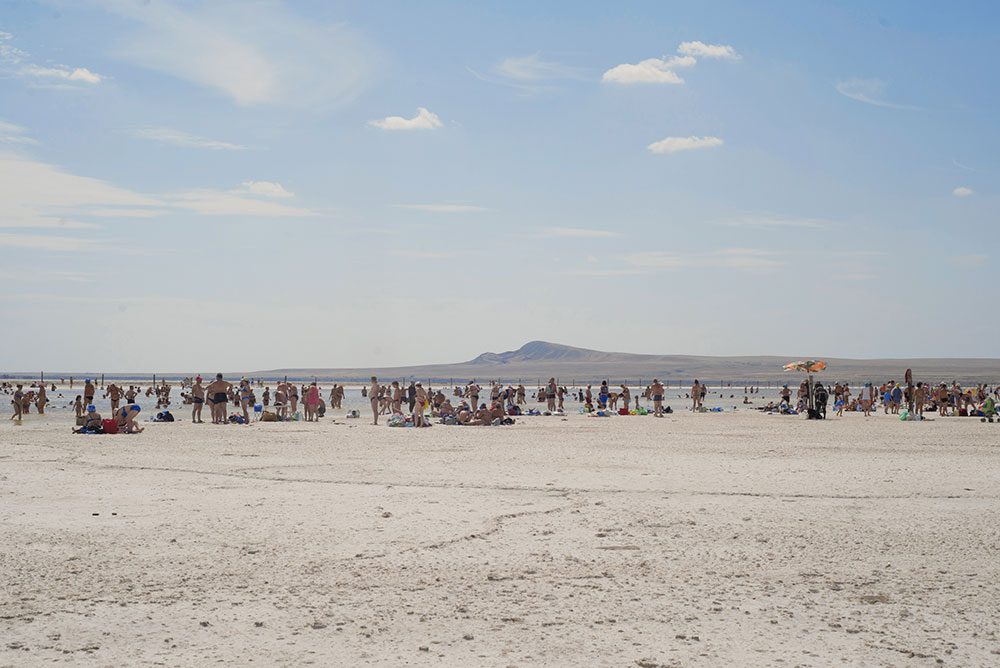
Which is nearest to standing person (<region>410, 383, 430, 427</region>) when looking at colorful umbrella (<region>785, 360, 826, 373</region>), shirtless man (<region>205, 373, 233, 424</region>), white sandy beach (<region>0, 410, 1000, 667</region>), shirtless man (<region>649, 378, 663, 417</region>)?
shirtless man (<region>205, 373, 233, 424</region>)

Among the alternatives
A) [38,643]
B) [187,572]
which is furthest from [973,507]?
[38,643]

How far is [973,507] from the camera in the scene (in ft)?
34.4

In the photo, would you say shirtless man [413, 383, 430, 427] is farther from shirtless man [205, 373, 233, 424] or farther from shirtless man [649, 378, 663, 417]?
shirtless man [649, 378, 663, 417]

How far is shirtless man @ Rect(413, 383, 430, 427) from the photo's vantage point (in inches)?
979

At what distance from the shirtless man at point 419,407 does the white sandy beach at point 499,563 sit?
9.30m

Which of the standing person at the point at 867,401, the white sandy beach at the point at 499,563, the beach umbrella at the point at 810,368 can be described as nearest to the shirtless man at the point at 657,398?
the beach umbrella at the point at 810,368

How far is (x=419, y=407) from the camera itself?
25500 millimetres

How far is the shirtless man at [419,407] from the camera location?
81.6 ft

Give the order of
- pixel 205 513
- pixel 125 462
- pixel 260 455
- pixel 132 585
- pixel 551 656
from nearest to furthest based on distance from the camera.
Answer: pixel 551 656
pixel 132 585
pixel 205 513
pixel 125 462
pixel 260 455

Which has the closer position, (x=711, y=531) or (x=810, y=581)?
(x=810, y=581)

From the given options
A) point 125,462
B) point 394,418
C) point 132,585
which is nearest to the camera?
point 132,585

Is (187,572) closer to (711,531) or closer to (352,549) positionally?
(352,549)

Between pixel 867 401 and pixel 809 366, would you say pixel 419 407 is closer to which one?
pixel 809 366

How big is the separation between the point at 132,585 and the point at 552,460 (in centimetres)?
1011
